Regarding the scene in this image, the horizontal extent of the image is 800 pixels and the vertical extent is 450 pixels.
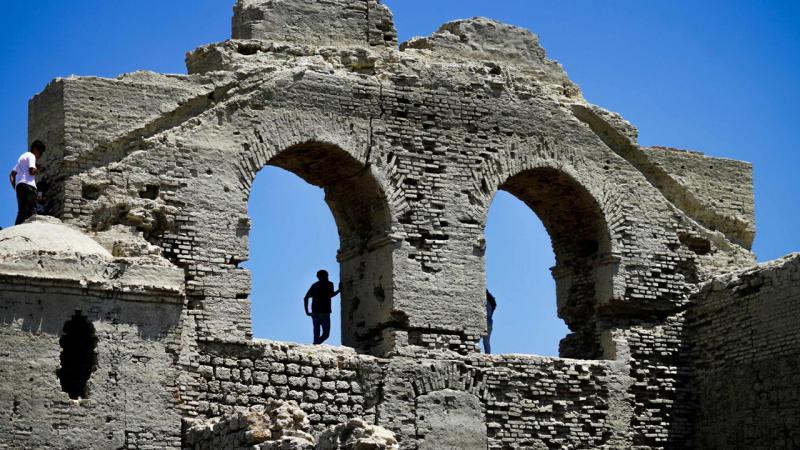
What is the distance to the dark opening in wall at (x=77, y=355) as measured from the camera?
69.7 feet

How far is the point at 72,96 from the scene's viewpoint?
23.5 meters

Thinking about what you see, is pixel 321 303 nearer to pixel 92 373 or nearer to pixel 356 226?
pixel 356 226

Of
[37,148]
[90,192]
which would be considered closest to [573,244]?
[90,192]

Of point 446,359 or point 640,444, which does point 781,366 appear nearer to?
point 640,444

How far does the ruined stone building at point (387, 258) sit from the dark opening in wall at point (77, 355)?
3 cm

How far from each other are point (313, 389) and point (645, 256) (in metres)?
5.38

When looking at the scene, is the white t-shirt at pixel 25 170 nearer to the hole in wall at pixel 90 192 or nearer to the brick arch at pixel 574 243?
the hole in wall at pixel 90 192

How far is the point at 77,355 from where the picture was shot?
2139 cm

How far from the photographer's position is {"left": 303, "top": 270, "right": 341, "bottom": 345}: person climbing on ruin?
25578mm

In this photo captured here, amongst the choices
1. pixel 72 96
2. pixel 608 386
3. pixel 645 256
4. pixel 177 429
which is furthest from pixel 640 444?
pixel 72 96

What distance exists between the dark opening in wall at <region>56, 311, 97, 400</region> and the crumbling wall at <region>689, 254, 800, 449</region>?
852 cm

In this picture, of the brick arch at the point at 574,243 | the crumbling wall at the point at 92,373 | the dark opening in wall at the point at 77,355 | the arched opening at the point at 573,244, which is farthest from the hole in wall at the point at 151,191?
the arched opening at the point at 573,244

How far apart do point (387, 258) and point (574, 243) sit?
126 inches

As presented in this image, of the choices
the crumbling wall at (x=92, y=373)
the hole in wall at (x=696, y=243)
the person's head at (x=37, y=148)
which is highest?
the person's head at (x=37, y=148)
